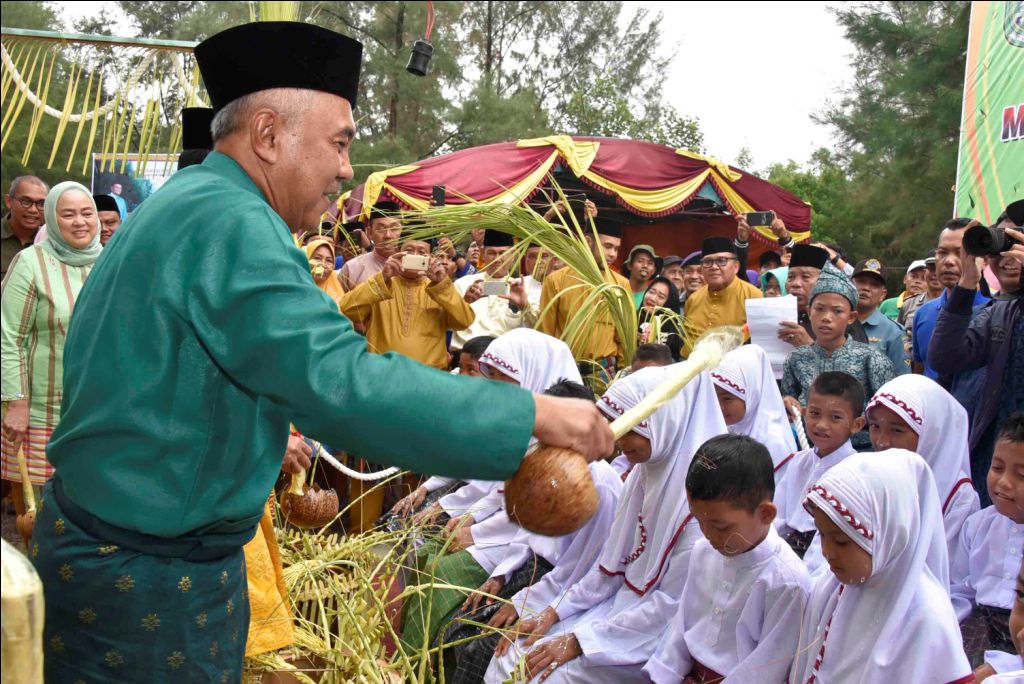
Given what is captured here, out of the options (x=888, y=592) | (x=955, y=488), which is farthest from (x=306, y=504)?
(x=955, y=488)

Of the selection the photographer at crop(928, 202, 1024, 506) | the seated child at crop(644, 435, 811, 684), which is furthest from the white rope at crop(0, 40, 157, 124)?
the photographer at crop(928, 202, 1024, 506)

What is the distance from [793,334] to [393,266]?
2.41 m

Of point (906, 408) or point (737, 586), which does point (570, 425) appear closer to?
point (737, 586)

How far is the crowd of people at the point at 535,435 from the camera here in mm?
1653

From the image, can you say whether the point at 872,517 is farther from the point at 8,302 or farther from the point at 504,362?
the point at 8,302

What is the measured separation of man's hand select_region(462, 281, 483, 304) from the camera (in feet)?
22.5

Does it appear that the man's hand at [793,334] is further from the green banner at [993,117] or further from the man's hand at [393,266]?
the man's hand at [393,266]

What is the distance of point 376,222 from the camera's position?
7242 millimetres

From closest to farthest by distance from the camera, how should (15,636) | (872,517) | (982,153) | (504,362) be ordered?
(15,636) < (872,517) < (504,362) < (982,153)

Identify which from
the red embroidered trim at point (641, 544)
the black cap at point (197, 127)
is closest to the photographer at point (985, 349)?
the red embroidered trim at point (641, 544)

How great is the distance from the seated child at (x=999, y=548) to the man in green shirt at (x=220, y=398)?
7.29 ft

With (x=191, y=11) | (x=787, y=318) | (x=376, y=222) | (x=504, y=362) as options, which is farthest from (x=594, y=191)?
(x=191, y=11)

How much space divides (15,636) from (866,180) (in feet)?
67.6

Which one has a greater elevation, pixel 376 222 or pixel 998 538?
pixel 376 222
